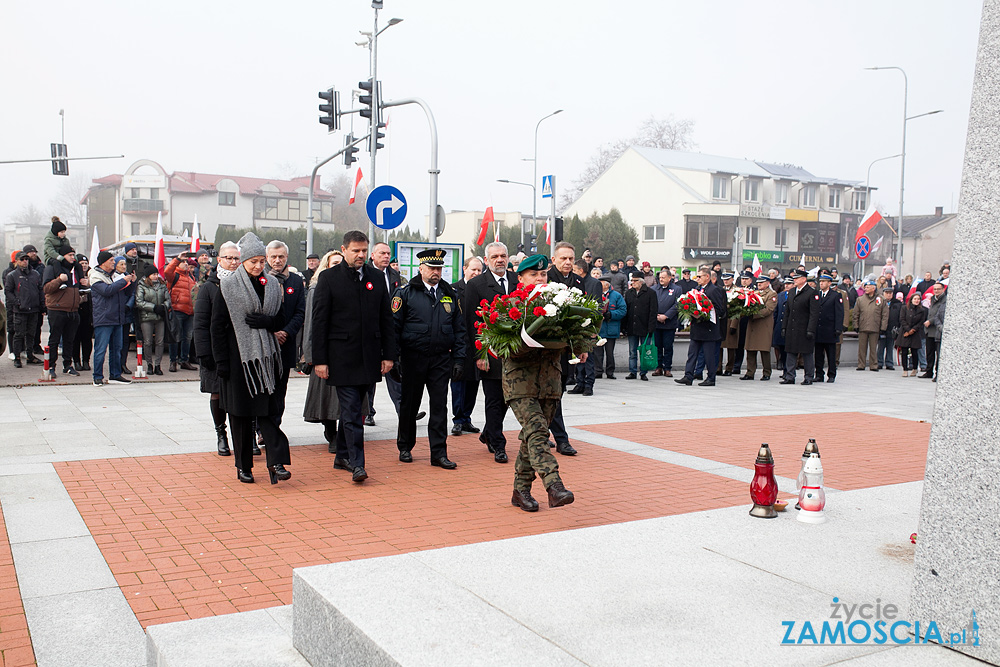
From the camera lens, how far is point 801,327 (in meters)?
17.8

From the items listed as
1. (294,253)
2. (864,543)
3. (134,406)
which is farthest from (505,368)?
(294,253)

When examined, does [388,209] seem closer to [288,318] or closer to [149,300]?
[149,300]

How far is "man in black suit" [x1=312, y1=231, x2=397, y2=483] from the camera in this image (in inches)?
305

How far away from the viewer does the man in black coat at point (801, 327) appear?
17734mm

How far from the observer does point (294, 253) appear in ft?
232

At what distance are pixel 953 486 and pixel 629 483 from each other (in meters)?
4.33

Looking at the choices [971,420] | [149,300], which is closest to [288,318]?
[971,420]

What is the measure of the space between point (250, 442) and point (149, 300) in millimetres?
9162

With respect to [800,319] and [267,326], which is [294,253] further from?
[267,326]

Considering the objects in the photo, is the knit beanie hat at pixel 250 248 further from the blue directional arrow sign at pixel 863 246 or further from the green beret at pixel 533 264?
the blue directional arrow sign at pixel 863 246

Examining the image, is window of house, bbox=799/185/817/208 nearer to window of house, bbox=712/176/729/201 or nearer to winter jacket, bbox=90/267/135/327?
window of house, bbox=712/176/729/201

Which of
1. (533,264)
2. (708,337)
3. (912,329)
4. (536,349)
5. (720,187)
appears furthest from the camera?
(720,187)

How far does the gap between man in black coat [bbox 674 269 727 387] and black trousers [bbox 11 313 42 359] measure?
1251 cm

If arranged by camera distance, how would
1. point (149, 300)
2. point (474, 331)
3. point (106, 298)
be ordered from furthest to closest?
point (149, 300) < point (106, 298) < point (474, 331)
